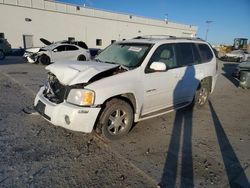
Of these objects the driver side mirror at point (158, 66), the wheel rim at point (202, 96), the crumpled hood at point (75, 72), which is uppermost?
the driver side mirror at point (158, 66)

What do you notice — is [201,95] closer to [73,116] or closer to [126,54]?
[126,54]

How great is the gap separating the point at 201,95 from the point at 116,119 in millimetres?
3158

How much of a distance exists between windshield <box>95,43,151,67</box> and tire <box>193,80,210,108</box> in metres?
2.21

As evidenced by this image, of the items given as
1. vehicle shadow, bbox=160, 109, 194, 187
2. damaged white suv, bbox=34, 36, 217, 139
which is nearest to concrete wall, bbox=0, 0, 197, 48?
damaged white suv, bbox=34, 36, 217, 139

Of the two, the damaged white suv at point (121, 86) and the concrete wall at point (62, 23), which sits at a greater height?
the concrete wall at point (62, 23)

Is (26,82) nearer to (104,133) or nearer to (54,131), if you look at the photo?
(54,131)

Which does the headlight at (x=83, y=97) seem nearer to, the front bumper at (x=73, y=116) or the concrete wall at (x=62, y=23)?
the front bumper at (x=73, y=116)

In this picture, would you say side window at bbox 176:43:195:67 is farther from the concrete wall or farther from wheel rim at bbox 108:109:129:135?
the concrete wall

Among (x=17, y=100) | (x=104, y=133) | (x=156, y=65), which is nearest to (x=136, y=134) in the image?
(x=104, y=133)

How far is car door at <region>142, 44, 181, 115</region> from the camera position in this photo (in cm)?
463

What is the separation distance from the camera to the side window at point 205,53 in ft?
20.5

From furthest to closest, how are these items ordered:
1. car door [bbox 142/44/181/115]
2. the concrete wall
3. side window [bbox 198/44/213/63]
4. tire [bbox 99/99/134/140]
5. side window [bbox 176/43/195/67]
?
1. the concrete wall
2. side window [bbox 198/44/213/63]
3. side window [bbox 176/43/195/67]
4. car door [bbox 142/44/181/115]
5. tire [bbox 99/99/134/140]

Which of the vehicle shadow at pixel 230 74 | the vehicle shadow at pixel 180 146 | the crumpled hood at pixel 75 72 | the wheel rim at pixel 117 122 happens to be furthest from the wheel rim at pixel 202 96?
the vehicle shadow at pixel 230 74

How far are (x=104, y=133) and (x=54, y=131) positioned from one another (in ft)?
3.57
